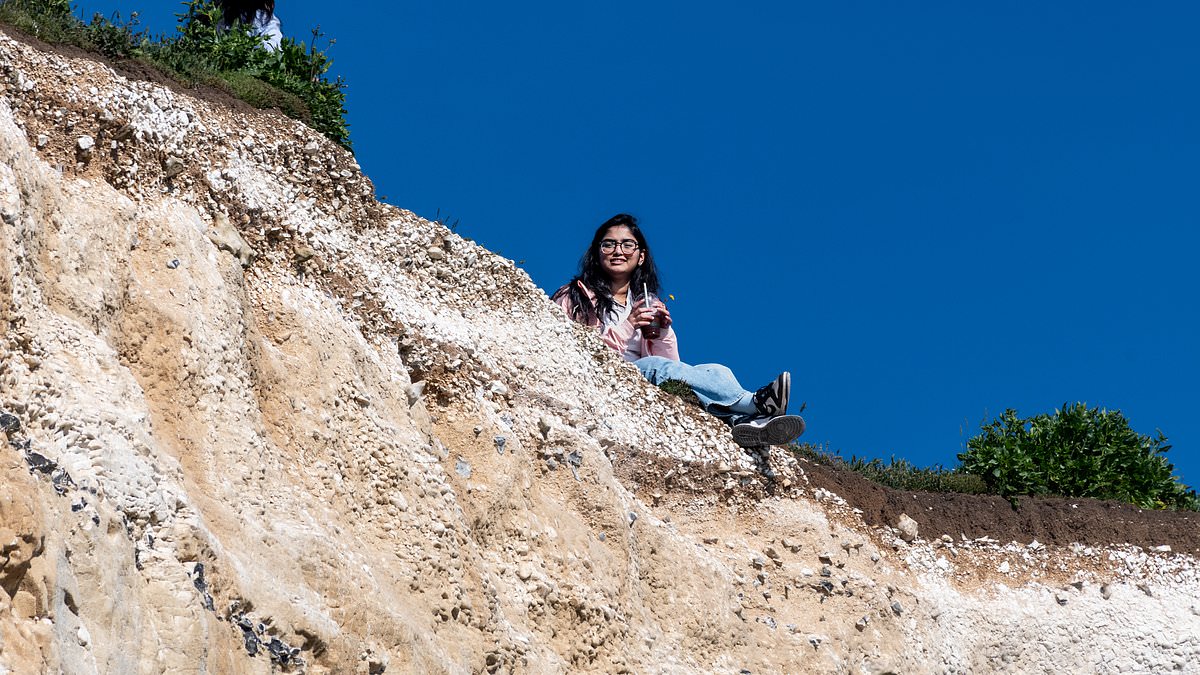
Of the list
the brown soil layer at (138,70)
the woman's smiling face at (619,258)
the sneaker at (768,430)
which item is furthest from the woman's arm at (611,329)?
the brown soil layer at (138,70)

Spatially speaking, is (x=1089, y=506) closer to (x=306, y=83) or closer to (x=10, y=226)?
(x=306, y=83)

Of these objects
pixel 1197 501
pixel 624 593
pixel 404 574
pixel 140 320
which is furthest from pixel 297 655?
pixel 1197 501

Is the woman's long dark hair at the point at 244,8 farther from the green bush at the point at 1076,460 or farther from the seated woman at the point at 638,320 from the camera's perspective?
the green bush at the point at 1076,460

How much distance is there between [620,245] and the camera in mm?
15016

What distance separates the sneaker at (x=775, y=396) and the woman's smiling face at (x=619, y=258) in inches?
84.9

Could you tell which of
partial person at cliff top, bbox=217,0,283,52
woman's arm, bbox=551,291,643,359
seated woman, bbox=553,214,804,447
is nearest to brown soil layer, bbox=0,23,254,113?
partial person at cliff top, bbox=217,0,283,52

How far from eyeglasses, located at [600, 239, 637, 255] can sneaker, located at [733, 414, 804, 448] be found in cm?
242

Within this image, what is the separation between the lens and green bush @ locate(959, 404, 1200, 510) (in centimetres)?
1708

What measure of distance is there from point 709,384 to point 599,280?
1.75 m

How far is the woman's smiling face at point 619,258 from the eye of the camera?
15.0m

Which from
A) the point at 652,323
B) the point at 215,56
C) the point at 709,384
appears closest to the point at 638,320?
the point at 652,323

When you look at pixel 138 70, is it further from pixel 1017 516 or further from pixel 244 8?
pixel 1017 516

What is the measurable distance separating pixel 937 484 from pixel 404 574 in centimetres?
958

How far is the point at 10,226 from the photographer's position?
25.5ft
